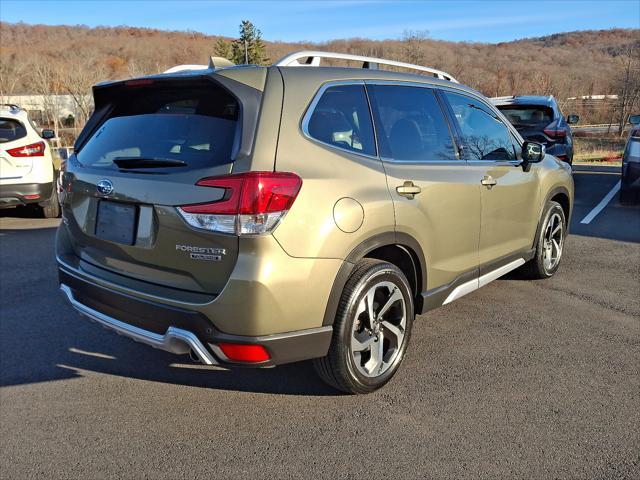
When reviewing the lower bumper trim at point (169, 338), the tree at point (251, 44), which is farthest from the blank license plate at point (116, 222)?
the tree at point (251, 44)

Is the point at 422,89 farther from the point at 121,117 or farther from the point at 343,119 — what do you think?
the point at 121,117

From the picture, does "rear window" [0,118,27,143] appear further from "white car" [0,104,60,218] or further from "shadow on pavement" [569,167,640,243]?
"shadow on pavement" [569,167,640,243]

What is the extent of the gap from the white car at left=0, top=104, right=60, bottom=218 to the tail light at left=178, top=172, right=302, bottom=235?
21.5 feet

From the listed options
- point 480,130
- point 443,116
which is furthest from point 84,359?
point 480,130

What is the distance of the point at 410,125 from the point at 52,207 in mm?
7220

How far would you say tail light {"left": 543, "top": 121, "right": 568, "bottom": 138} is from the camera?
31.7 ft

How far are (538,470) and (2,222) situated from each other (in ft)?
28.7

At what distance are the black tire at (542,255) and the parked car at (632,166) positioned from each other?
3422 millimetres

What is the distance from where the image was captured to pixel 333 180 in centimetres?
286

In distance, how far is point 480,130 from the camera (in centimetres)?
430

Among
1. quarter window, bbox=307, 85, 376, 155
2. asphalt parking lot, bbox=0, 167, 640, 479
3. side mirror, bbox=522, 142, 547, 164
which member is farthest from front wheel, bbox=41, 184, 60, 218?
side mirror, bbox=522, 142, 547, 164

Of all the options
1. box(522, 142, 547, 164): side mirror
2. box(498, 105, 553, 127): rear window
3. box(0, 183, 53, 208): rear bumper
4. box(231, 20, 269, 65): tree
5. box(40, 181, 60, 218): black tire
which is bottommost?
box(40, 181, 60, 218): black tire

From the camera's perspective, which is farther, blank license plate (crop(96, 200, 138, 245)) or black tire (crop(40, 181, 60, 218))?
black tire (crop(40, 181, 60, 218))

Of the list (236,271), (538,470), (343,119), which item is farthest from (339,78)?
(538,470)
